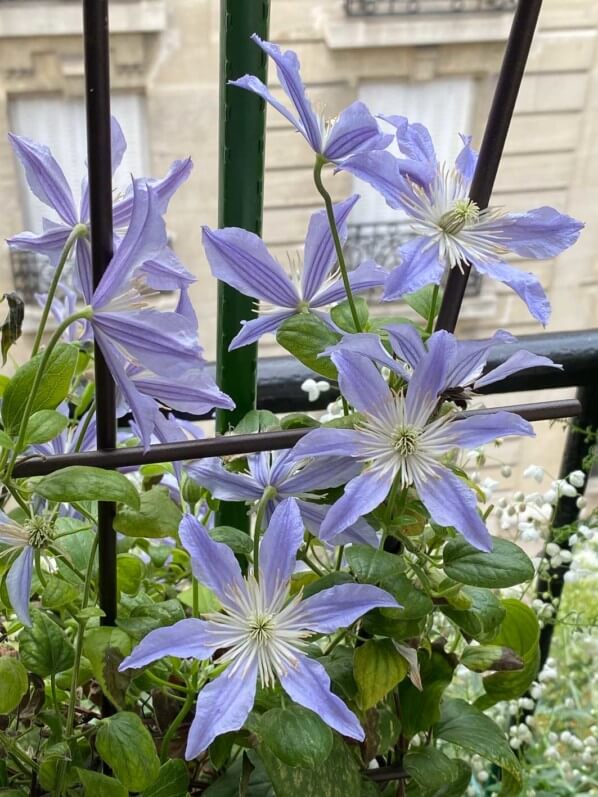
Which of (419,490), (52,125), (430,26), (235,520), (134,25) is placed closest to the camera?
(419,490)

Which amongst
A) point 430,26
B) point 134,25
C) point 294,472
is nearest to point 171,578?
point 294,472

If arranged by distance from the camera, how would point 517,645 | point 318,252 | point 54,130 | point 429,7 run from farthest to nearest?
point 429,7
point 54,130
point 517,645
point 318,252

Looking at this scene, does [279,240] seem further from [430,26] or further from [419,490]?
[419,490]

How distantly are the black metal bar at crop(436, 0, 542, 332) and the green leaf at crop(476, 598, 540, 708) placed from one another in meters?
0.22

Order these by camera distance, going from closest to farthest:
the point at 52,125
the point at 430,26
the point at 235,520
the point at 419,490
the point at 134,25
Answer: the point at 419,490, the point at 235,520, the point at 134,25, the point at 52,125, the point at 430,26

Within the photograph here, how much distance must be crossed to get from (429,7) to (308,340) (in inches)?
96.2

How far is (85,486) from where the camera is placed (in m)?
0.37

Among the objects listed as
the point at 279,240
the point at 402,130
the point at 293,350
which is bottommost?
the point at 279,240

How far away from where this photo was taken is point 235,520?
23.2 inches

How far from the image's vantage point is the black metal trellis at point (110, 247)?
340mm

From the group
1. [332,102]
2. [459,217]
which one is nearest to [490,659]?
[459,217]

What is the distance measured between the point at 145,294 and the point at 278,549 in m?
0.13

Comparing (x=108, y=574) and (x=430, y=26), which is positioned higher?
(x=430, y=26)

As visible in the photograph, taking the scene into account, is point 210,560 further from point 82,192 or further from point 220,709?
point 82,192
